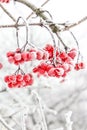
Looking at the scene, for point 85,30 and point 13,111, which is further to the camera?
point 85,30

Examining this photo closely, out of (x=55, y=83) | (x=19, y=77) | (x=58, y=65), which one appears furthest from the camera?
(x=55, y=83)

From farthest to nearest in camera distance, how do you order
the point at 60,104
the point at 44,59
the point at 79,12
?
the point at 79,12 < the point at 60,104 < the point at 44,59

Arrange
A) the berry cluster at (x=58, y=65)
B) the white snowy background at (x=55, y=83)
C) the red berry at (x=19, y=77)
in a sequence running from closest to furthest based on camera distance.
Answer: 1. the berry cluster at (x=58, y=65)
2. the red berry at (x=19, y=77)
3. the white snowy background at (x=55, y=83)

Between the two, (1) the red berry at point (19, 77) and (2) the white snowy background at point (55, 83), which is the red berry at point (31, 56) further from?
(2) the white snowy background at point (55, 83)

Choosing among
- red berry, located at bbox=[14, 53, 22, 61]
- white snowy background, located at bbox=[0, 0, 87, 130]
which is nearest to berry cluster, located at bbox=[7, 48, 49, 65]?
red berry, located at bbox=[14, 53, 22, 61]

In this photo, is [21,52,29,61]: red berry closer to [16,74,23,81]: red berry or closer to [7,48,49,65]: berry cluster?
[7,48,49,65]: berry cluster

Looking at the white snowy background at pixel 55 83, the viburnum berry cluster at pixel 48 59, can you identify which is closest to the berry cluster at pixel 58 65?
A: the viburnum berry cluster at pixel 48 59

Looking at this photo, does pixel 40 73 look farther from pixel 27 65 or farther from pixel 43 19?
pixel 27 65

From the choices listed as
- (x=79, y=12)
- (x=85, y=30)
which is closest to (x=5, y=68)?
(x=85, y=30)

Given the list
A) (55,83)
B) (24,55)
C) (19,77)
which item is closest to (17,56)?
(24,55)

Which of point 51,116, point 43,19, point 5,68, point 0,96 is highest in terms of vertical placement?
point 43,19

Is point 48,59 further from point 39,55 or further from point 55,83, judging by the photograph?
point 55,83
